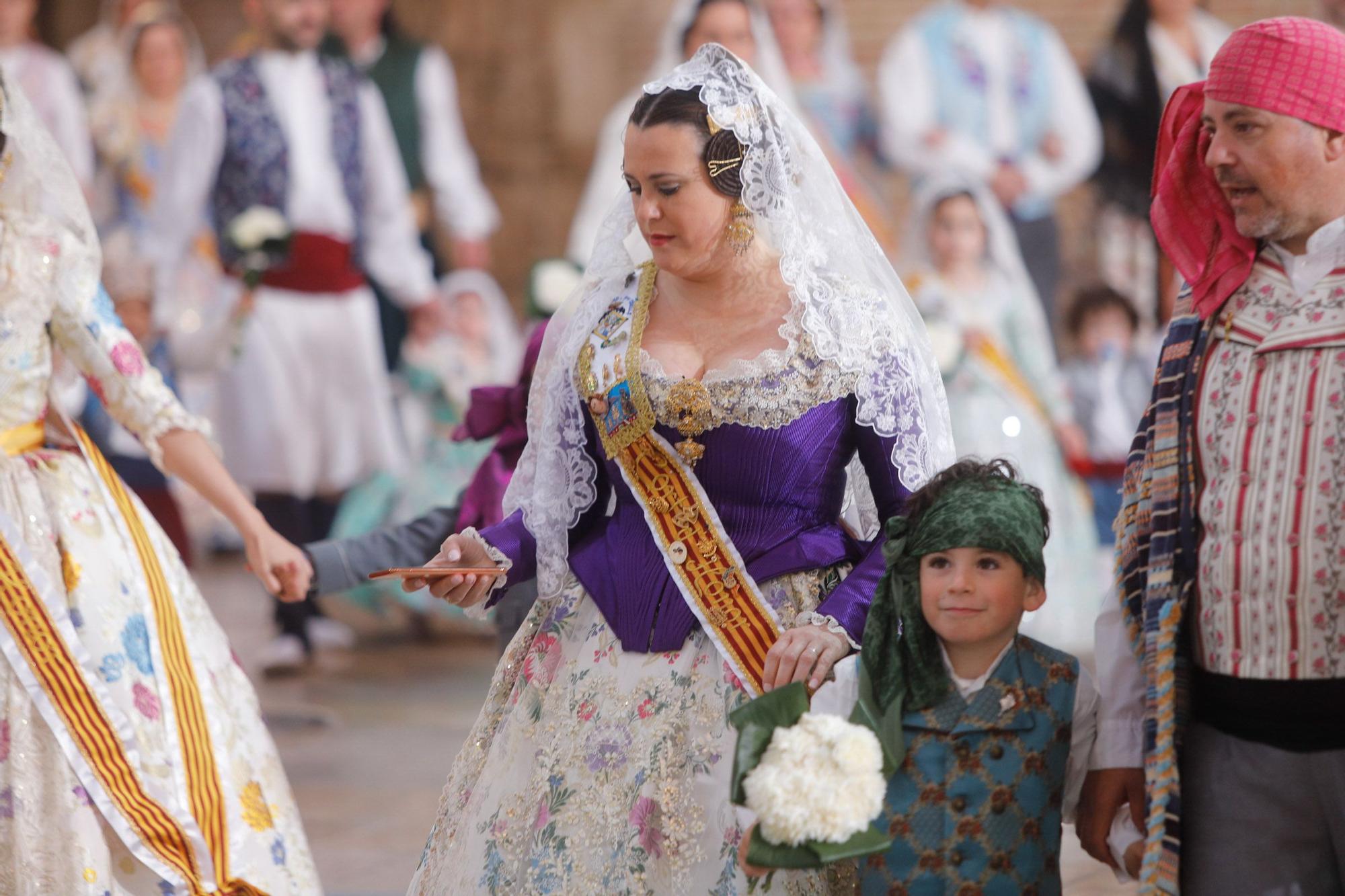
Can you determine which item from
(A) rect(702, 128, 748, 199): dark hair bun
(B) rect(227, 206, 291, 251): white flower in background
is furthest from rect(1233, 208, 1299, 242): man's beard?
(B) rect(227, 206, 291, 251): white flower in background

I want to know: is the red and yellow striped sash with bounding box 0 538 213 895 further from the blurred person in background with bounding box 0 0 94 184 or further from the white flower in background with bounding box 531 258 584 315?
the blurred person in background with bounding box 0 0 94 184

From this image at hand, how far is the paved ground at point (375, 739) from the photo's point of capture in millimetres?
4117

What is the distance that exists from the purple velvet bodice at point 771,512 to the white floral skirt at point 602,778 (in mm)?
34

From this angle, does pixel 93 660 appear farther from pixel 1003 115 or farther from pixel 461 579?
pixel 1003 115

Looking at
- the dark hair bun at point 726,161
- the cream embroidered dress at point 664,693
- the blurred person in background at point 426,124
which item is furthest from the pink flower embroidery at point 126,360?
the blurred person in background at point 426,124

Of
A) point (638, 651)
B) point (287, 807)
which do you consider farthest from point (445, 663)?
point (638, 651)

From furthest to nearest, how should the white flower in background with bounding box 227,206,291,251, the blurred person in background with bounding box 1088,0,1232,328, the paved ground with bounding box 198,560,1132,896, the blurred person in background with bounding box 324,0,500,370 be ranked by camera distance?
1. the blurred person in background with bounding box 324,0,500,370
2. the blurred person in background with bounding box 1088,0,1232,328
3. the white flower in background with bounding box 227,206,291,251
4. the paved ground with bounding box 198,560,1132,896

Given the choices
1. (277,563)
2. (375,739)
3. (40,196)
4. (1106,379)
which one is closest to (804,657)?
(277,563)

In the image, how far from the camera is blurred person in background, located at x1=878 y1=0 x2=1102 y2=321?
818 centimetres

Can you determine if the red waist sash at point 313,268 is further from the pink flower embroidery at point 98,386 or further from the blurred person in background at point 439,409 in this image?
the pink flower embroidery at point 98,386

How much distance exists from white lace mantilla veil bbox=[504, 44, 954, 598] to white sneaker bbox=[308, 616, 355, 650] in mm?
4732

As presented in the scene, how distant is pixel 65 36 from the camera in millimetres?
9461

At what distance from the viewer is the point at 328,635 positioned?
23.8 ft

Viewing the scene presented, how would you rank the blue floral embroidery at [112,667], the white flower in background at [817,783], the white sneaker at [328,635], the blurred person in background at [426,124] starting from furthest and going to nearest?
the blurred person in background at [426,124] < the white sneaker at [328,635] < the blue floral embroidery at [112,667] < the white flower in background at [817,783]
